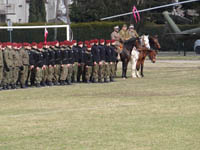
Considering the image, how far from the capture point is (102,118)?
1501 cm

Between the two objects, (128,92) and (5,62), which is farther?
(5,62)

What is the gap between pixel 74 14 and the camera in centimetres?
7006

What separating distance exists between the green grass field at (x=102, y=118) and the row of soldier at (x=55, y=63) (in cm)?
128

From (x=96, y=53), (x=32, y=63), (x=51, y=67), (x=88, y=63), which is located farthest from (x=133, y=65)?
(x=32, y=63)

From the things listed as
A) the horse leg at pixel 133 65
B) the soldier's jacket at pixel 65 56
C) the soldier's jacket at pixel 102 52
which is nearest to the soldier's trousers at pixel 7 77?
the soldier's jacket at pixel 65 56

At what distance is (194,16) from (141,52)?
1375 inches

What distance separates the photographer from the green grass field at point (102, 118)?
Answer: 39.0 feet

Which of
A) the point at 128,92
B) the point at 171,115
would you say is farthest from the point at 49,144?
the point at 128,92

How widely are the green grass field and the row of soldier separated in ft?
4.21

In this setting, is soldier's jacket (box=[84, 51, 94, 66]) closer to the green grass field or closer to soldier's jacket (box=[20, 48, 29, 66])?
the green grass field

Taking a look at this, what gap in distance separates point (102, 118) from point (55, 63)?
33.7ft

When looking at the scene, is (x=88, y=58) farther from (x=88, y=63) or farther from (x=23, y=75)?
(x=23, y=75)

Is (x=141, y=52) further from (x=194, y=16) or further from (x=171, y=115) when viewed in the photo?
(x=194, y=16)

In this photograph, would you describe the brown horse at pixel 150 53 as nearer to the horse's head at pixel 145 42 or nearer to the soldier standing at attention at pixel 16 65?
the horse's head at pixel 145 42
